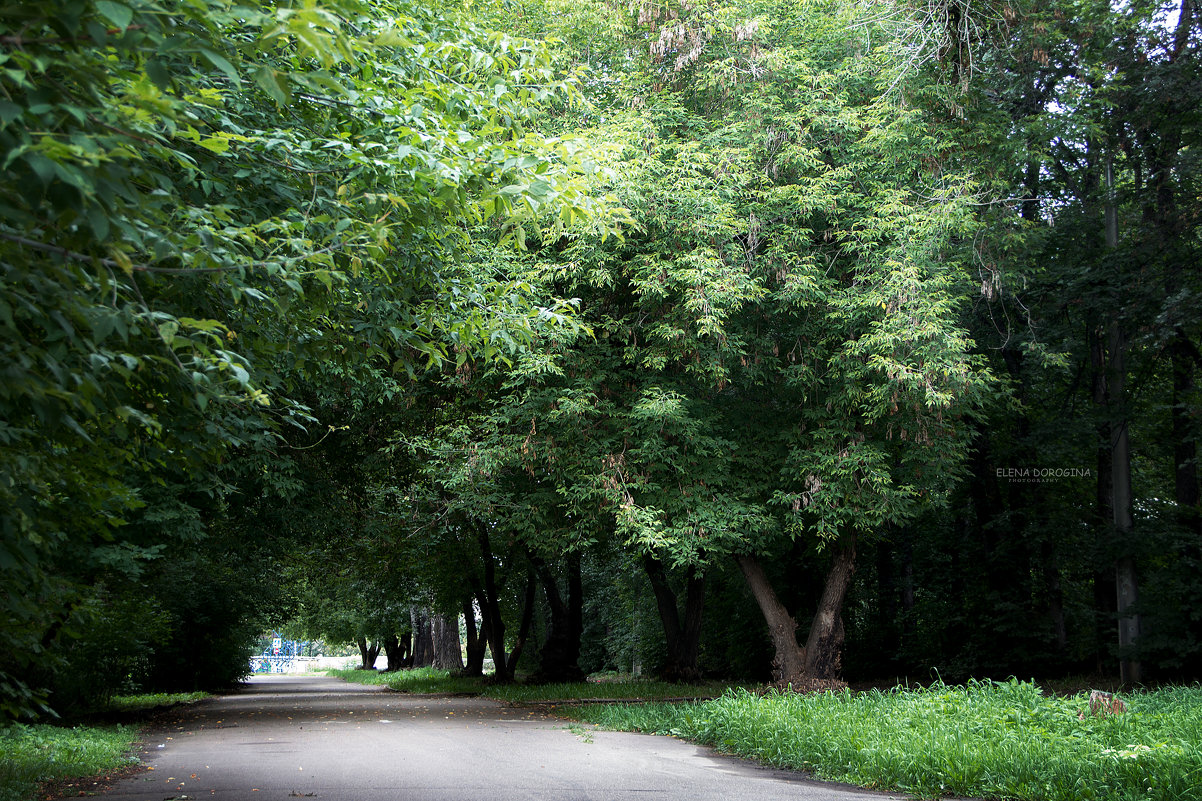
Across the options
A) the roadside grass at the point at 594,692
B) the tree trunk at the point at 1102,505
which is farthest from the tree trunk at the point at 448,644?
the tree trunk at the point at 1102,505

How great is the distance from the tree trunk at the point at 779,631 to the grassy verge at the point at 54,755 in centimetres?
1049

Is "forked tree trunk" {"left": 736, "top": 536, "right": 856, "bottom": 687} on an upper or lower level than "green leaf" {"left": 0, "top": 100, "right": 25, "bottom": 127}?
lower

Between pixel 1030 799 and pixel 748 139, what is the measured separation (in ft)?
35.8

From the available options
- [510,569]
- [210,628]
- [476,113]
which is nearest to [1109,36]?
[476,113]

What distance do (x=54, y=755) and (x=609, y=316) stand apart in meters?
9.55

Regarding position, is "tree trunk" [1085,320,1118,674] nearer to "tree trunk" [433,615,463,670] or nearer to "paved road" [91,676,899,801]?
"paved road" [91,676,899,801]

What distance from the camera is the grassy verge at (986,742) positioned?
6570 millimetres

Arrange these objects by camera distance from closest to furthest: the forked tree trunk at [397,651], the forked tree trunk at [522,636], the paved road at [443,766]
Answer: the paved road at [443,766] → the forked tree trunk at [522,636] → the forked tree trunk at [397,651]

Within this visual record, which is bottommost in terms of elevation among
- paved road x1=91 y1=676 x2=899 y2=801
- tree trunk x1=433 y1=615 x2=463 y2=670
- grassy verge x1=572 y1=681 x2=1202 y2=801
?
tree trunk x1=433 y1=615 x2=463 y2=670

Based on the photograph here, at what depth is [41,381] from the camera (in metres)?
3.37

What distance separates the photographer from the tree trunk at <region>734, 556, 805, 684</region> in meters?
16.5

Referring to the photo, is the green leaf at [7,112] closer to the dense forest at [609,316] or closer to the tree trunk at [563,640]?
the dense forest at [609,316]

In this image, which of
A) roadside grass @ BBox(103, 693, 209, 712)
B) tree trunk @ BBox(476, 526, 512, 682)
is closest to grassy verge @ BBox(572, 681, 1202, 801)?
roadside grass @ BBox(103, 693, 209, 712)

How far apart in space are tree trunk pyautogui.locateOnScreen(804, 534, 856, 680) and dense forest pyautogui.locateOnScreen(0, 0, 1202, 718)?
3.4 inches
